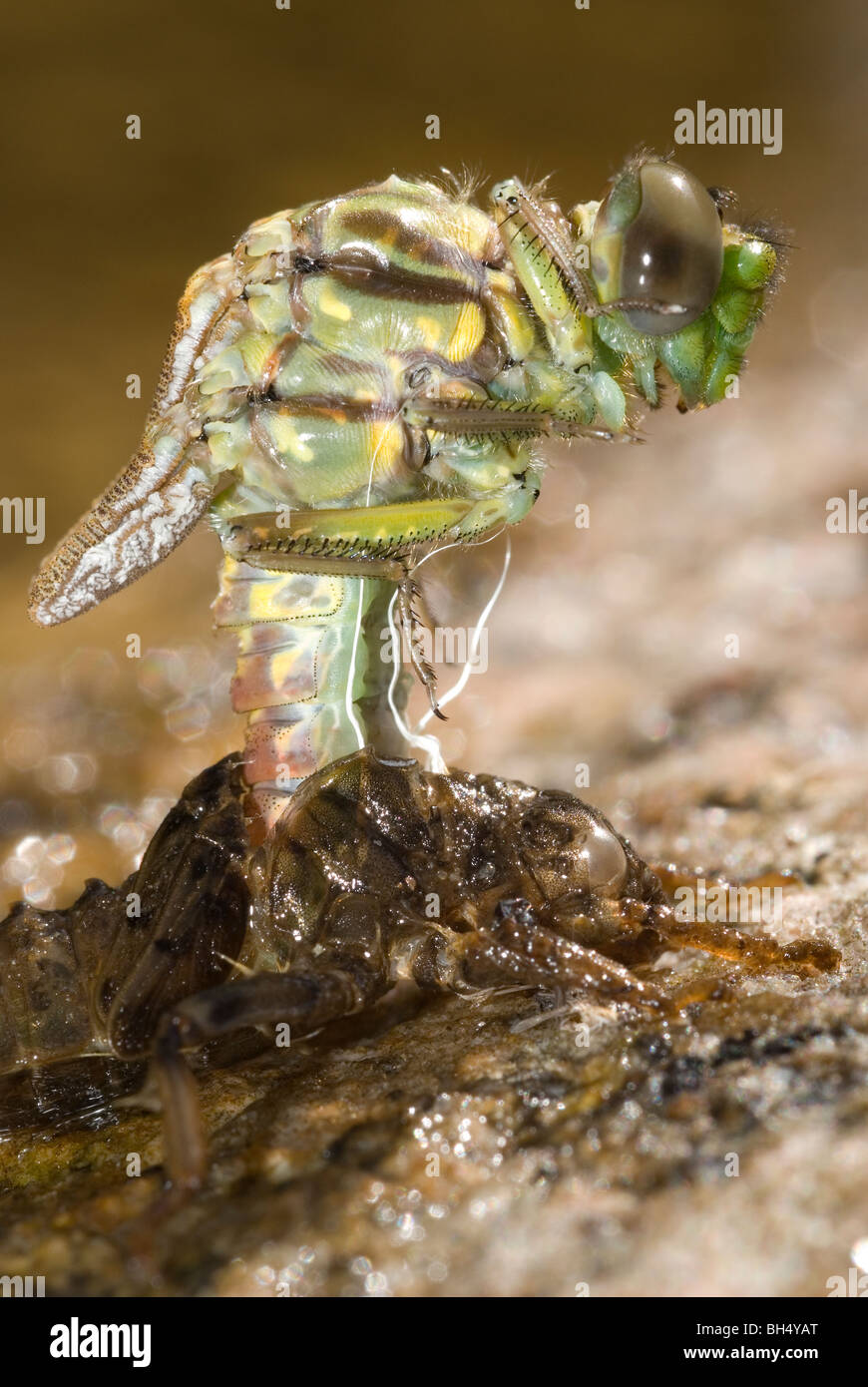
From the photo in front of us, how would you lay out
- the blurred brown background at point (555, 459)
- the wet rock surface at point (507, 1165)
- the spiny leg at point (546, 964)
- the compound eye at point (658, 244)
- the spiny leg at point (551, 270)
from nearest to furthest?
the wet rock surface at point (507, 1165) < the spiny leg at point (546, 964) < the compound eye at point (658, 244) < the spiny leg at point (551, 270) < the blurred brown background at point (555, 459)

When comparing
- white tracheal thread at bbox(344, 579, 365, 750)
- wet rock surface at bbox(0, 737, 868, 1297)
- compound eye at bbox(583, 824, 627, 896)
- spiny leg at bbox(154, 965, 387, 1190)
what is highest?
white tracheal thread at bbox(344, 579, 365, 750)

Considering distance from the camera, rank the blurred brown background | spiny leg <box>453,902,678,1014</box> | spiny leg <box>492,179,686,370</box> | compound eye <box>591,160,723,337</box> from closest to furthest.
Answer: spiny leg <box>453,902,678,1014</box>, compound eye <box>591,160,723,337</box>, spiny leg <box>492,179,686,370</box>, the blurred brown background

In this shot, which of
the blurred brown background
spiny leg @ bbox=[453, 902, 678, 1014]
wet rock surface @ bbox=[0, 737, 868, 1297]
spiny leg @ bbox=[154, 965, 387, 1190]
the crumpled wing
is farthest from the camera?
the blurred brown background

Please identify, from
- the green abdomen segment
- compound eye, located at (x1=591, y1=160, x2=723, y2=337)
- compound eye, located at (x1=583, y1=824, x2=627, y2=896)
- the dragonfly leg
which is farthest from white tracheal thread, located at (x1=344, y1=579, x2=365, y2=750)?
compound eye, located at (x1=591, y1=160, x2=723, y2=337)

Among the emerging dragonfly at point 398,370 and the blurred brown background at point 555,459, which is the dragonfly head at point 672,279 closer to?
the emerging dragonfly at point 398,370

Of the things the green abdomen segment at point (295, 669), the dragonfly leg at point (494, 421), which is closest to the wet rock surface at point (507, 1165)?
the green abdomen segment at point (295, 669)

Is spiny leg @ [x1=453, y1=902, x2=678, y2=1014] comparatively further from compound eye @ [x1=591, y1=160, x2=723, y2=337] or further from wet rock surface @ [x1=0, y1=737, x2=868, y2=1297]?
compound eye @ [x1=591, y1=160, x2=723, y2=337]

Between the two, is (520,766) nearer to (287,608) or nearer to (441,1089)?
(287,608)

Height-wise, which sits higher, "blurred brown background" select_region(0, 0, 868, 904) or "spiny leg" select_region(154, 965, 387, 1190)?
"blurred brown background" select_region(0, 0, 868, 904)
